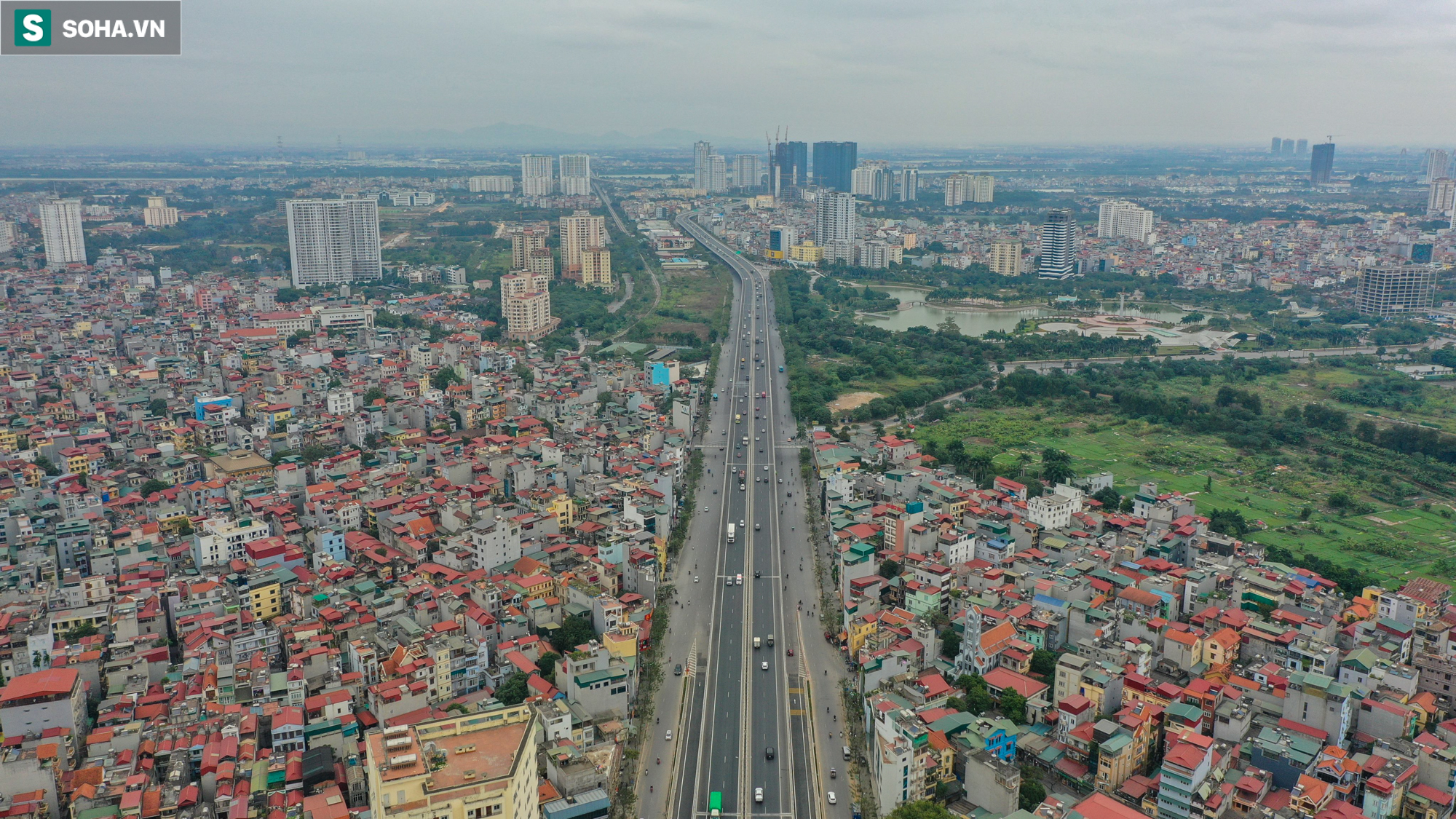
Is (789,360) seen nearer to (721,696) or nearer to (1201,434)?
(1201,434)

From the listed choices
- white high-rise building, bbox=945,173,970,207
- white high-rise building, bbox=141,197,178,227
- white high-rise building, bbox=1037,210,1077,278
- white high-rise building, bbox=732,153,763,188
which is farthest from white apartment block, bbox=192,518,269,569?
white high-rise building, bbox=732,153,763,188

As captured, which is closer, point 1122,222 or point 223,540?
point 223,540

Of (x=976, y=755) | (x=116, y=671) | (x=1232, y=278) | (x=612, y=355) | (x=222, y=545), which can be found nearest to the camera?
(x=976, y=755)

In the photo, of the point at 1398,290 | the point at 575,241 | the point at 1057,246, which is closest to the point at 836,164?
the point at 1057,246

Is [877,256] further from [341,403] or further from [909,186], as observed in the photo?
[341,403]

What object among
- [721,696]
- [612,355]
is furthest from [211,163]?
[721,696]

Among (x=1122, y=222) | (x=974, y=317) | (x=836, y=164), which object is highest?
(x=836, y=164)
